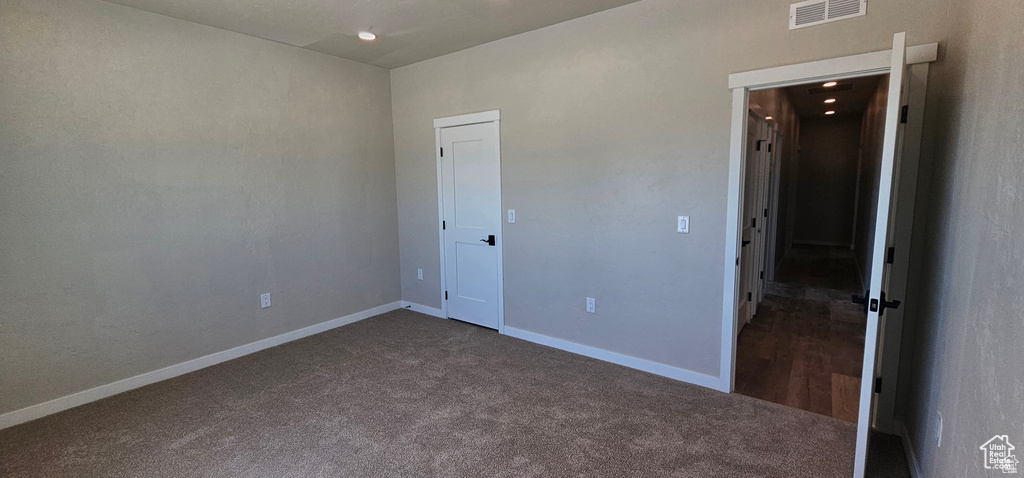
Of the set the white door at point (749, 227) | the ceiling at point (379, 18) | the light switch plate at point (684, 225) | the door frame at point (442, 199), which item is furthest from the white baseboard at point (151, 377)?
the white door at point (749, 227)

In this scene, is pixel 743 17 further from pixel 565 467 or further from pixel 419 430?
pixel 419 430

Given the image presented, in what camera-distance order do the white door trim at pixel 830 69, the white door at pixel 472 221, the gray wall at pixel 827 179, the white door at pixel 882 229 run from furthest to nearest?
1. the gray wall at pixel 827 179
2. the white door at pixel 472 221
3. the white door trim at pixel 830 69
4. the white door at pixel 882 229

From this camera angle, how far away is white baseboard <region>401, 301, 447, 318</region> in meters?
4.65

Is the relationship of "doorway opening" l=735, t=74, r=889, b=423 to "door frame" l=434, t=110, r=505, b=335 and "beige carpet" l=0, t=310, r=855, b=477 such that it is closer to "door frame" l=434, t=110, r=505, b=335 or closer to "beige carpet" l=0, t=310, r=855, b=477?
"beige carpet" l=0, t=310, r=855, b=477

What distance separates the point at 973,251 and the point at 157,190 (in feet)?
14.6

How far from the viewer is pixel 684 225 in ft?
9.70

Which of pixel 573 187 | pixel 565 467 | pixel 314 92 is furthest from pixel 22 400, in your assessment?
pixel 573 187

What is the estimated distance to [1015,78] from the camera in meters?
1.24

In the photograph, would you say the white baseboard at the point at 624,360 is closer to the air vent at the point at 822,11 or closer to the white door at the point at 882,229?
the white door at the point at 882,229

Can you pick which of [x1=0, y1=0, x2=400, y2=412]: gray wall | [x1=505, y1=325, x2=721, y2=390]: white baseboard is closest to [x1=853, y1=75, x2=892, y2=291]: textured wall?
[x1=505, y1=325, x2=721, y2=390]: white baseboard

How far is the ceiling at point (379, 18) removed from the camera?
9.50ft

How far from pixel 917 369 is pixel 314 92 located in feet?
15.4

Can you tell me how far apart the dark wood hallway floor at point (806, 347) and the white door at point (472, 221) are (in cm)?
223

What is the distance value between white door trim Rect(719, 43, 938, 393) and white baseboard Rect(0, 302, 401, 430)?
3.46m
